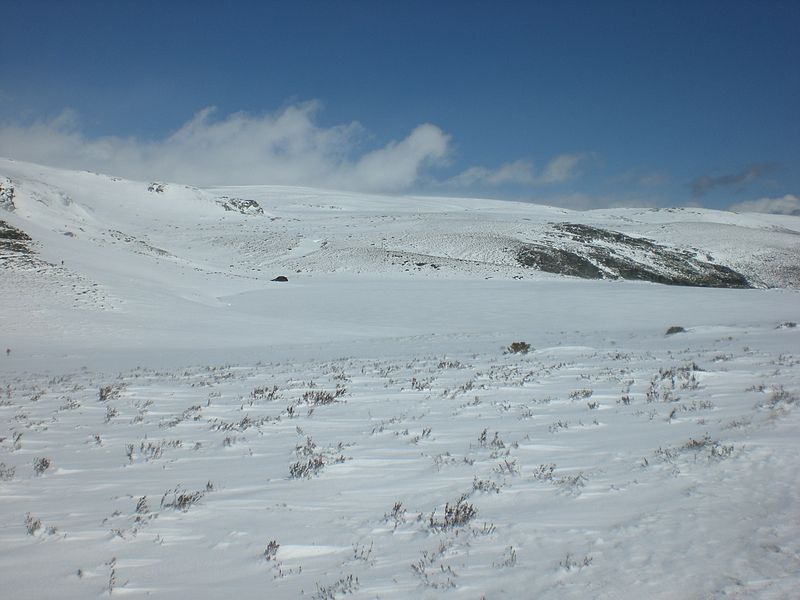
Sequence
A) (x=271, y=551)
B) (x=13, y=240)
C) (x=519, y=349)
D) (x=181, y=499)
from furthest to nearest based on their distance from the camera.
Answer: (x=13, y=240)
(x=519, y=349)
(x=181, y=499)
(x=271, y=551)

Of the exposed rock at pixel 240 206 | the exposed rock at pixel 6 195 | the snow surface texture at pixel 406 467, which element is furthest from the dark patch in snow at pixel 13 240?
the exposed rock at pixel 240 206

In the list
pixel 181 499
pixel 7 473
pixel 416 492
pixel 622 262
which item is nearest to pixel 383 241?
pixel 622 262

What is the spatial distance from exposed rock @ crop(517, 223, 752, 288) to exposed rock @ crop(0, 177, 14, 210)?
55.7 m

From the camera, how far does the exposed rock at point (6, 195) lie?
55.9 m

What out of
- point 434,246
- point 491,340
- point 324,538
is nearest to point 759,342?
point 491,340

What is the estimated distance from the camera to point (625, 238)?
7300 centimetres

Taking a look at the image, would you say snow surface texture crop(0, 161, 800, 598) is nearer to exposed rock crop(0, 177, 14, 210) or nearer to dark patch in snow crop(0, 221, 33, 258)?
dark patch in snow crop(0, 221, 33, 258)

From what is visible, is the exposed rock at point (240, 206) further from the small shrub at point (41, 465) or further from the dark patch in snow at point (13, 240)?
the small shrub at point (41, 465)

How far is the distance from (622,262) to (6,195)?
69.7 meters

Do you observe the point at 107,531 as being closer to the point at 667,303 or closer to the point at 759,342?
the point at 759,342

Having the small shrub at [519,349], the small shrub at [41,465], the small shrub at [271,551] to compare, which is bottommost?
the small shrub at [41,465]

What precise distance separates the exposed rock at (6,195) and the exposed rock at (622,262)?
55.7 metres

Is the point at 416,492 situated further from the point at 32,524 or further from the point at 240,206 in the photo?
the point at 240,206

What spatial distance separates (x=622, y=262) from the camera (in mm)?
61688
